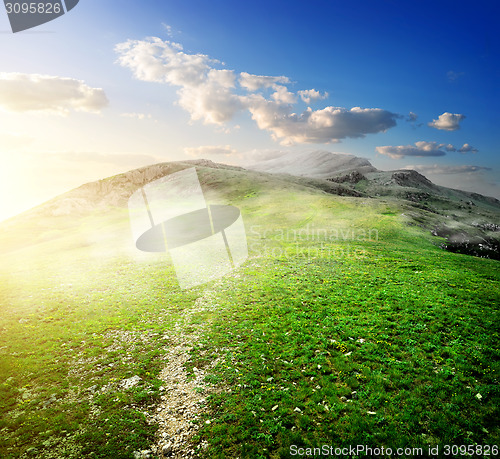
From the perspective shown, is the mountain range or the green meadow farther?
the mountain range

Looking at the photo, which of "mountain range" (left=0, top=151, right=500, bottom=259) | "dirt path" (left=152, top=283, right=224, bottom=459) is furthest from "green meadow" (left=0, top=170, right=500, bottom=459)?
"mountain range" (left=0, top=151, right=500, bottom=259)

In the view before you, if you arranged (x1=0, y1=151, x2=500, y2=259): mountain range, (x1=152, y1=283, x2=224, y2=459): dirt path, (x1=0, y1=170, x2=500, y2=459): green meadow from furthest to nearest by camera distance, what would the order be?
(x1=0, y1=151, x2=500, y2=259): mountain range < (x1=0, y1=170, x2=500, y2=459): green meadow < (x1=152, y1=283, x2=224, y2=459): dirt path

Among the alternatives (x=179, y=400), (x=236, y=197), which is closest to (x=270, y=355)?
(x=179, y=400)

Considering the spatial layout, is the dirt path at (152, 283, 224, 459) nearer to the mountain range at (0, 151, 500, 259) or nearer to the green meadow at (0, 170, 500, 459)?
the green meadow at (0, 170, 500, 459)

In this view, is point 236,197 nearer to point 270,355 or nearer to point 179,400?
point 270,355

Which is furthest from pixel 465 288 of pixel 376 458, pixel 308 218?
pixel 308 218

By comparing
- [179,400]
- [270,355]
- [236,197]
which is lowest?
[270,355]

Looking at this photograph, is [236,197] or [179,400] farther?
[236,197]

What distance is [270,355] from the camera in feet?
50.1

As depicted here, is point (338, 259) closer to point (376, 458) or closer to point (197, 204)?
point (376, 458)

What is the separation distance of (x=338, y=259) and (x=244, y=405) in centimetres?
2704

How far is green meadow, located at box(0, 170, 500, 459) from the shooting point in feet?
33.4

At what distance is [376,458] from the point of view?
9.23m

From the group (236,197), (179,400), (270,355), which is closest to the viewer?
(179,400)
